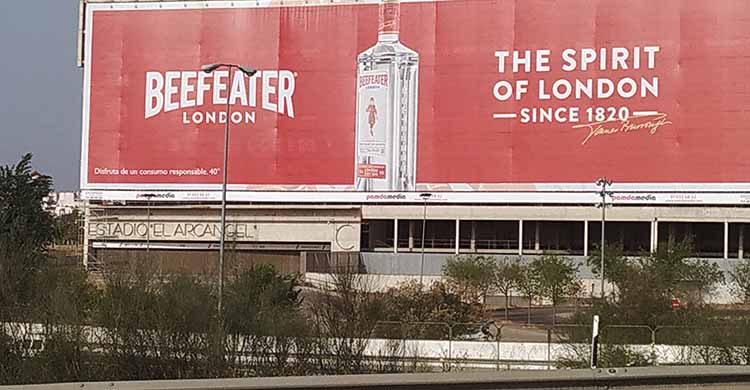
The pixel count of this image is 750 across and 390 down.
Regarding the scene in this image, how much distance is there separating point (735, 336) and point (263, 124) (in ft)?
154

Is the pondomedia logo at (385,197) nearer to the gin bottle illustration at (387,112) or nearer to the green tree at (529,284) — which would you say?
the gin bottle illustration at (387,112)

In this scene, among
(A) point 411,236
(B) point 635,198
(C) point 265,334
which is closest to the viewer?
(C) point 265,334

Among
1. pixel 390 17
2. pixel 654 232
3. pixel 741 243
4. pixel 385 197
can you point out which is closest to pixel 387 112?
pixel 385 197

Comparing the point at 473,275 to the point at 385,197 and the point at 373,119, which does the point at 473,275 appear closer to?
the point at 385,197

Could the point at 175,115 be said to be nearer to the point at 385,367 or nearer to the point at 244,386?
the point at 385,367

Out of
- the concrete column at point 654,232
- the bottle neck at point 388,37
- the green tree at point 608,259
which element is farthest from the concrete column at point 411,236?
the concrete column at point 654,232

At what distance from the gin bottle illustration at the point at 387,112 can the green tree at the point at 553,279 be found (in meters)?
11.9

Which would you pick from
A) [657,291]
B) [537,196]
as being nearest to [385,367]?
[657,291]

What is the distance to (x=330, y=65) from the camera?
61.2 meters
